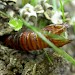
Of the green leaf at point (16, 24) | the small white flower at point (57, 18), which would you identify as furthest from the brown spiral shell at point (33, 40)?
the small white flower at point (57, 18)

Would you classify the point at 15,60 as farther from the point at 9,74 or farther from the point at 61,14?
the point at 61,14

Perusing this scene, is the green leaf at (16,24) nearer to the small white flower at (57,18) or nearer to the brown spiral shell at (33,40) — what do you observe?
the brown spiral shell at (33,40)

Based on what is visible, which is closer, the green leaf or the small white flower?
the green leaf

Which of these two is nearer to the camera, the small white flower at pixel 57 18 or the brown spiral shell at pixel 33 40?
the brown spiral shell at pixel 33 40

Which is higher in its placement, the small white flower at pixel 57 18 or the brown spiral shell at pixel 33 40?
the small white flower at pixel 57 18

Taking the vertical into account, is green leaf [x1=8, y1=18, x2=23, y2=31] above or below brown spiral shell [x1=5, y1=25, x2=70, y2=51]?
above

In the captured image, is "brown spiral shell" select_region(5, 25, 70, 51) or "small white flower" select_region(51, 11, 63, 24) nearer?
"brown spiral shell" select_region(5, 25, 70, 51)

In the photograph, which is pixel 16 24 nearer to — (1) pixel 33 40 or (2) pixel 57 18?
(1) pixel 33 40

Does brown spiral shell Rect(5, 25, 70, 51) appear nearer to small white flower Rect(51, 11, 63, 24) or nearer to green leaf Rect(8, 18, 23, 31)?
green leaf Rect(8, 18, 23, 31)

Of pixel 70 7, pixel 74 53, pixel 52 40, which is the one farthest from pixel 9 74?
pixel 70 7

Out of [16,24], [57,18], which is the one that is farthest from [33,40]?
[57,18]

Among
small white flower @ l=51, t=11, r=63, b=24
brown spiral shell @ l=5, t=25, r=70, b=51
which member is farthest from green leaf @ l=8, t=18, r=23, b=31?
small white flower @ l=51, t=11, r=63, b=24
